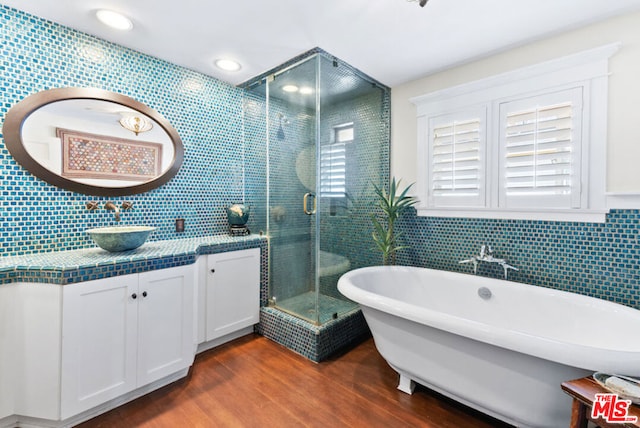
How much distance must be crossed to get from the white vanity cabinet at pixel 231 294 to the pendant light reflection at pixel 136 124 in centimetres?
117

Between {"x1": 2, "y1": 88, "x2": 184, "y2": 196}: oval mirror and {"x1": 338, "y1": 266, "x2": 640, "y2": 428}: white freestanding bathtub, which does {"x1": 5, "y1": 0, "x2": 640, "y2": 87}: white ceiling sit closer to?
{"x1": 2, "y1": 88, "x2": 184, "y2": 196}: oval mirror

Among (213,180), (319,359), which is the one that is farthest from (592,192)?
(213,180)

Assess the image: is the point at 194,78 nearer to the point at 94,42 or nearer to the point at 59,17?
the point at 94,42

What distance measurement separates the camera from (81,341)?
1537 millimetres

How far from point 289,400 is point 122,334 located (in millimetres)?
1111

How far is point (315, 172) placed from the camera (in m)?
2.40

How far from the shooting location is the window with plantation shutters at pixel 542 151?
1.94 meters

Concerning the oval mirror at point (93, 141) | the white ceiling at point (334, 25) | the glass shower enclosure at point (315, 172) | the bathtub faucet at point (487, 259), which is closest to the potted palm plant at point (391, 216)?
the glass shower enclosure at point (315, 172)

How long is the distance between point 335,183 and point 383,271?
0.91 m

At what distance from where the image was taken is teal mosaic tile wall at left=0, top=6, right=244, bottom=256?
5.69ft

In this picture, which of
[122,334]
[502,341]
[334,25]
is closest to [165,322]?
[122,334]

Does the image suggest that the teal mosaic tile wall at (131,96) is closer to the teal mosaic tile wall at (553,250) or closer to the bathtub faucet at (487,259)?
the teal mosaic tile wall at (553,250)

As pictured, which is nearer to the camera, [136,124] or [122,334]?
[122,334]

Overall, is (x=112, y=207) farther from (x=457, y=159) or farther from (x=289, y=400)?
(x=457, y=159)
